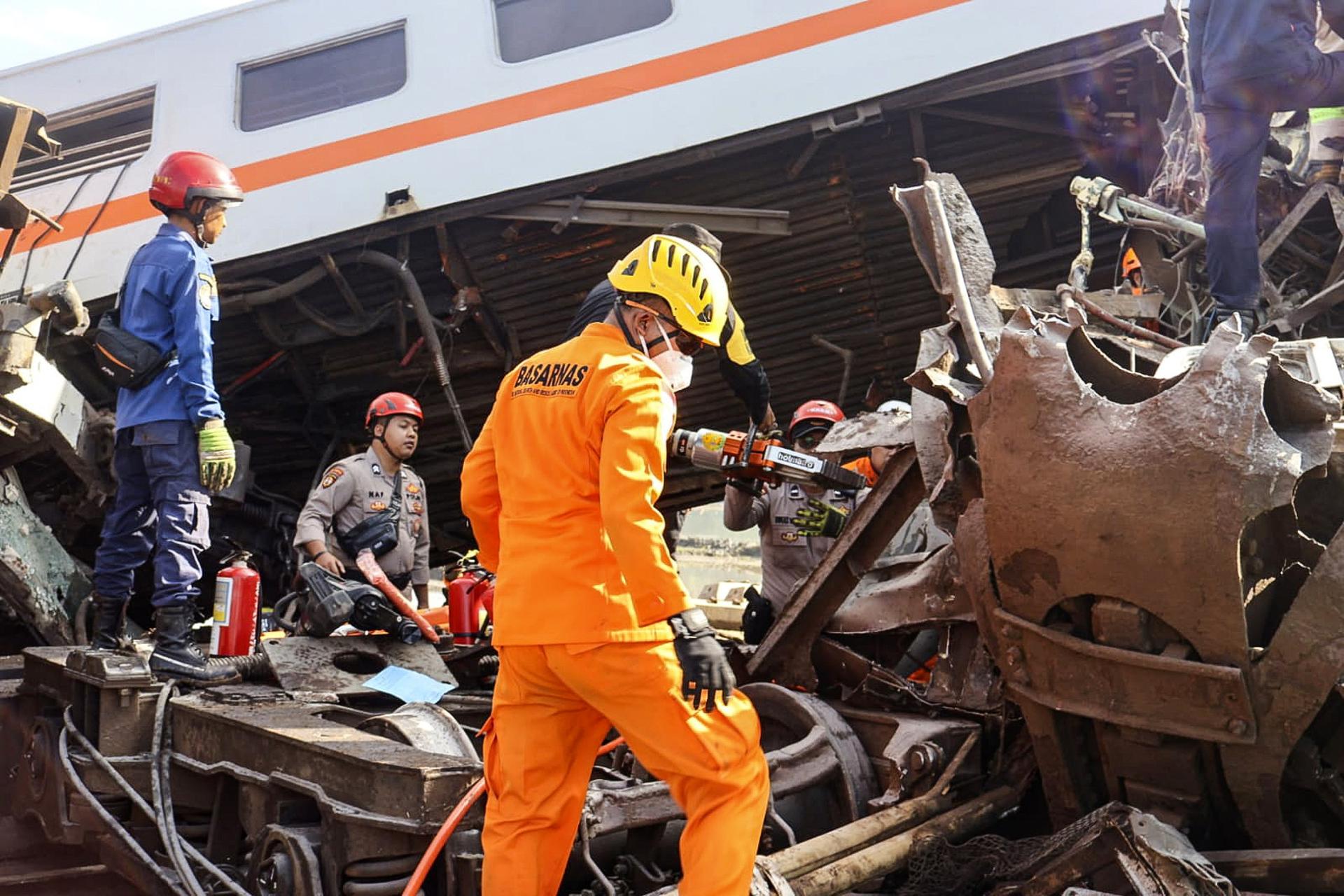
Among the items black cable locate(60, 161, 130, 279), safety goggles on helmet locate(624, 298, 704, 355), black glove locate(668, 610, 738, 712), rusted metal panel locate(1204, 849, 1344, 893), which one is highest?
black cable locate(60, 161, 130, 279)

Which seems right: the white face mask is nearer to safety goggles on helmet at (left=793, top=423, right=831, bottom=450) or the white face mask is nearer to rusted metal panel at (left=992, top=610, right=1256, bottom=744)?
rusted metal panel at (left=992, top=610, right=1256, bottom=744)

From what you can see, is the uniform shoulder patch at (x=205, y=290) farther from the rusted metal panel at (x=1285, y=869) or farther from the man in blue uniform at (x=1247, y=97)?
the rusted metal panel at (x=1285, y=869)

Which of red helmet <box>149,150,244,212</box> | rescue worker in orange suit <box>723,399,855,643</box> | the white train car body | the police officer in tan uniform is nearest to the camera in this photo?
red helmet <box>149,150,244,212</box>

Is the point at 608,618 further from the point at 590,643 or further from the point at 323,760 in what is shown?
the point at 323,760

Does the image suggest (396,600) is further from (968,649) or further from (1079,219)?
(1079,219)

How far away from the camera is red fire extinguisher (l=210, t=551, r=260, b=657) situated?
14.4 ft

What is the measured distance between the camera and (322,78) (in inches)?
268

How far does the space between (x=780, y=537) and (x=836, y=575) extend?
1.43 m

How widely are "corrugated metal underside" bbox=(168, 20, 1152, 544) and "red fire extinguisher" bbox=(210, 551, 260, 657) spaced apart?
2837 millimetres

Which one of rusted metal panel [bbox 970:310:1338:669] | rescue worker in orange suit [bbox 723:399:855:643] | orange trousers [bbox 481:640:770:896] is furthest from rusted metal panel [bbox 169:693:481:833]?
rescue worker in orange suit [bbox 723:399:855:643]

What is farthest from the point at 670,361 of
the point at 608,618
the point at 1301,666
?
the point at 1301,666

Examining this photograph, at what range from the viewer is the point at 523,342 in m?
7.09

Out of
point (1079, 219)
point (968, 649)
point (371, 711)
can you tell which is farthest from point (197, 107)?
point (968, 649)

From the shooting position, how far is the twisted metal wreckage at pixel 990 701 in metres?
2.36
